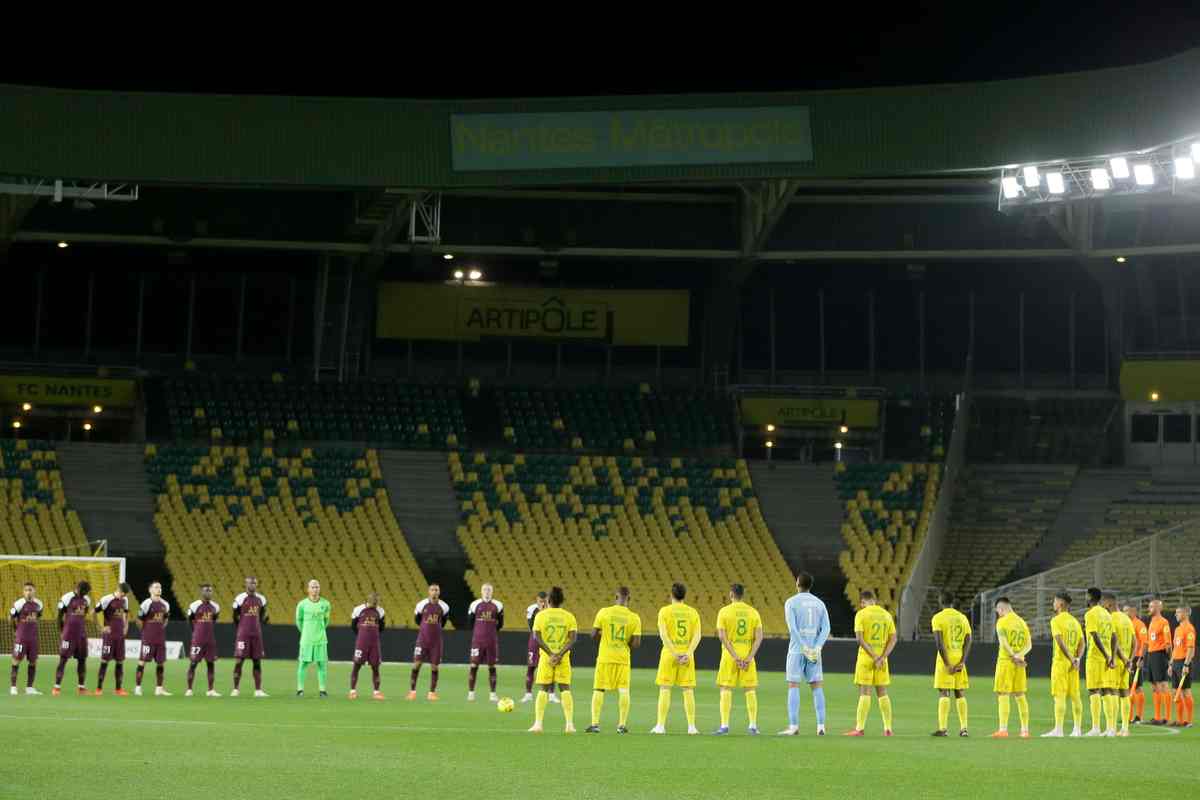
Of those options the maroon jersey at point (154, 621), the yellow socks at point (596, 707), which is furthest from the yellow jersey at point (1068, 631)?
the maroon jersey at point (154, 621)

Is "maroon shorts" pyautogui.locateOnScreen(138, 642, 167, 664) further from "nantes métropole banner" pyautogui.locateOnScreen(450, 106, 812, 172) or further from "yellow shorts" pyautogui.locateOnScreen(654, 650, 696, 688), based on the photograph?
"nantes métropole banner" pyautogui.locateOnScreen(450, 106, 812, 172)

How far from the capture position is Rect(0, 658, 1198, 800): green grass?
45.5 feet

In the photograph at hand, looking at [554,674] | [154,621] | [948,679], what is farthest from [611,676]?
[154,621]

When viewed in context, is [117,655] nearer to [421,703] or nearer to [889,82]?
[421,703]

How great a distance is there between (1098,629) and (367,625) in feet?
36.7

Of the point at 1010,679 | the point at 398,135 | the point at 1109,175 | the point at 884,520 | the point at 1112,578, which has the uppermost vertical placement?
the point at 398,135

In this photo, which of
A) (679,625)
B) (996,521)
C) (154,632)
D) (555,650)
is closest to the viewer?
(555,650)

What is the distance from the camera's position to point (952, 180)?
45938mm

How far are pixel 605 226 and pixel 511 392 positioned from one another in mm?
6434

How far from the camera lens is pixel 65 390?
166 feet

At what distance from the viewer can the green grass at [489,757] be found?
547 inches

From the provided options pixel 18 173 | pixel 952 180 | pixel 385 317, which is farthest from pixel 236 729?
pixel 385 317

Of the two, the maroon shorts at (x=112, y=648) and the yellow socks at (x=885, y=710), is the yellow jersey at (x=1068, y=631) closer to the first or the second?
the yellow socks at (x=885, y=710)

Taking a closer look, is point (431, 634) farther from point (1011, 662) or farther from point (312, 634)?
point (1011, 662)
